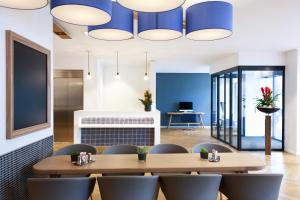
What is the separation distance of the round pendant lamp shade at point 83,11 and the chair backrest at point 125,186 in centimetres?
134

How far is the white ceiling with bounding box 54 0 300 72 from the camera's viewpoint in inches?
138

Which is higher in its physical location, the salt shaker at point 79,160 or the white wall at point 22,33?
the white wall at point 22,33

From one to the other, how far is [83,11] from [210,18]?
1.16m

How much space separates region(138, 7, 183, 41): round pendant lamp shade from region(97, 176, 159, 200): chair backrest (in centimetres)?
142

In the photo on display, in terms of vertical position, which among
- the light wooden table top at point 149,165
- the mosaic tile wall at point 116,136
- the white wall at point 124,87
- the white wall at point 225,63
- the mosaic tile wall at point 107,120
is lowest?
the mosaic tile wall at point 116,136

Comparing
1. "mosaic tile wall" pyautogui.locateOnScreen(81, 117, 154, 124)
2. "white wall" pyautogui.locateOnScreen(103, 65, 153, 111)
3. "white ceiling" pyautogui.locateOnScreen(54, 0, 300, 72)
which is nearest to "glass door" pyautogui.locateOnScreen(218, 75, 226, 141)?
"white ceiling" pyautogui.locateOnScreen(54, 0, 300, 72)

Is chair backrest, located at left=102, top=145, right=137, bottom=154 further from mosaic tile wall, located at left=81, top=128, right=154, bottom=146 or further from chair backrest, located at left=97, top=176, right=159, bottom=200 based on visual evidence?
mosaic tile wall, located at left=81, top=128, right=154, bottom=146

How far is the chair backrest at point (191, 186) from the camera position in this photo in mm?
2193

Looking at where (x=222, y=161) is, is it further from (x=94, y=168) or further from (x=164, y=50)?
(x=164, y=50)

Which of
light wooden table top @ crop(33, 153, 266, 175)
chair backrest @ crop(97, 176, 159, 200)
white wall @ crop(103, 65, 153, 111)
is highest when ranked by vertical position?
white wall @ crop(103, 65, 153, 111)

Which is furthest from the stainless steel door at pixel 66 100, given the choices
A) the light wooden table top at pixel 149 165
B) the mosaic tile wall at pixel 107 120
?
the light wooden table top at pixel 149 165

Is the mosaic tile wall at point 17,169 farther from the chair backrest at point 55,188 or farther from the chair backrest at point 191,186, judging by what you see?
the chair backrest at point 191,186

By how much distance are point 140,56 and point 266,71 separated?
140 inches

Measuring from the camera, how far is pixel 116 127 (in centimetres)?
600
